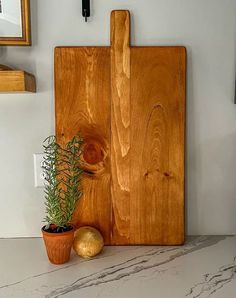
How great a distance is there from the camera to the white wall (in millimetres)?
1091

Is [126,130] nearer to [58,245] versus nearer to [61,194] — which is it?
[61,194]

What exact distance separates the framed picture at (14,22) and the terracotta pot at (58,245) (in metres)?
0.57

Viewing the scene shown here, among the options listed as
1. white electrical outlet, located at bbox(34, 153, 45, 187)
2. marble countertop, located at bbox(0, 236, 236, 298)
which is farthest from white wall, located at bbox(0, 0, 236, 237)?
marble countertop, located at bbox(0, 236, 236, 298)

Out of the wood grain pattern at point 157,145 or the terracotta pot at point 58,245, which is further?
the wood grain pattern at point 157,145

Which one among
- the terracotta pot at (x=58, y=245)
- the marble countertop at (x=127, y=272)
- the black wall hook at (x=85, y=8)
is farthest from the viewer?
the black wall hook at (x=85, y=8)

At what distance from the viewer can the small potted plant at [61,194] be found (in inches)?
38.2

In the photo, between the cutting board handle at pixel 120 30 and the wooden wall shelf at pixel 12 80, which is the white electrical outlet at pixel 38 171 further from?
the cutting board handle at pixel 120 30

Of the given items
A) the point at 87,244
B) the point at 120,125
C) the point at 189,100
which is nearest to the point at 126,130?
the point at 120,125

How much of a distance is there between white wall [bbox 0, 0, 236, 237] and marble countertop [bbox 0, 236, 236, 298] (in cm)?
12

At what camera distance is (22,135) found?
113 cm

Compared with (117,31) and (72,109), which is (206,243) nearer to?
(72,109)

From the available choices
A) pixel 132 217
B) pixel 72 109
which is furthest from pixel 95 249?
pixel 72 109

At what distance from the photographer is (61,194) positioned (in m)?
1.11

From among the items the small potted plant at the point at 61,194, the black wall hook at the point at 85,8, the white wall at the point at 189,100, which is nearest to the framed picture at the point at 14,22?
the white wall at the point at 189,100
